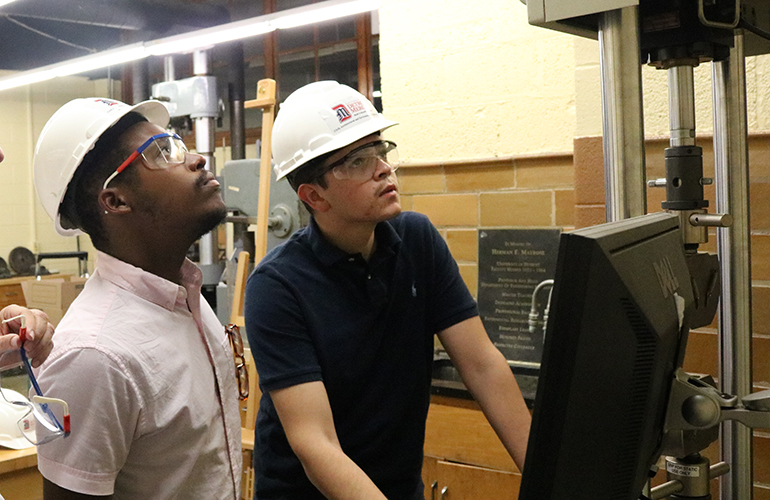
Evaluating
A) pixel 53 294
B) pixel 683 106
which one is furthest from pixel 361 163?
pixel 53 294

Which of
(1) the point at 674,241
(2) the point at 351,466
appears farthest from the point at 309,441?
(1) the point at 674,241

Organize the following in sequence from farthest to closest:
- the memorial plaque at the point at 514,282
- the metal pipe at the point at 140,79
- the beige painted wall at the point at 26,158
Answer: the beige painted wall at the point at 26,158 < the metal pipe at the point at 140,79 < the memorial plaque at the point at 514,282

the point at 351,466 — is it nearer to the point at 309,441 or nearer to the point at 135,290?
the point at 309,441

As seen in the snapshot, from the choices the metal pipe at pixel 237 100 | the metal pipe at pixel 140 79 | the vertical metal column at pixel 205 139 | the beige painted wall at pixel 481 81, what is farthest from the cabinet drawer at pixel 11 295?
the beige painted wall at pixel 481 81

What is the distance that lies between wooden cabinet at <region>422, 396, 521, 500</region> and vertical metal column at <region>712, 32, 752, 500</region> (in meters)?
1.05

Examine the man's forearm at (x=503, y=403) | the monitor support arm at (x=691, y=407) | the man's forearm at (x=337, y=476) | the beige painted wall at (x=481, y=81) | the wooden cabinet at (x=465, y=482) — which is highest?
the beige painted wall at (x=481, y=81)

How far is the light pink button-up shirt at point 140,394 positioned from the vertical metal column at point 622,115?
0.77m

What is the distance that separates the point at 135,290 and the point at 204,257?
3995 millimetres

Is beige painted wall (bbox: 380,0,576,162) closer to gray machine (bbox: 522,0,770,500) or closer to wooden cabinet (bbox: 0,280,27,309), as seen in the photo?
gray machine (bbox: 522,0,770,500)

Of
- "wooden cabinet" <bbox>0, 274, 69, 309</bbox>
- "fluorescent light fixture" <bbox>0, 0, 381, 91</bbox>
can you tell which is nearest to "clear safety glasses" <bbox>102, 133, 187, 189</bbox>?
"fluorescent light fixture" <bbox>0, 0, 381, 91</bbox>

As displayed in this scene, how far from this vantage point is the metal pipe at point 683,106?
1371 mm

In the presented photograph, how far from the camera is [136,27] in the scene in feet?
19.6

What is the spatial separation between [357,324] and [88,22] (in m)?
5.30

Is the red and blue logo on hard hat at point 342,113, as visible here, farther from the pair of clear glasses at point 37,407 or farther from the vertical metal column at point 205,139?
the vertical metal column at point 205,139
